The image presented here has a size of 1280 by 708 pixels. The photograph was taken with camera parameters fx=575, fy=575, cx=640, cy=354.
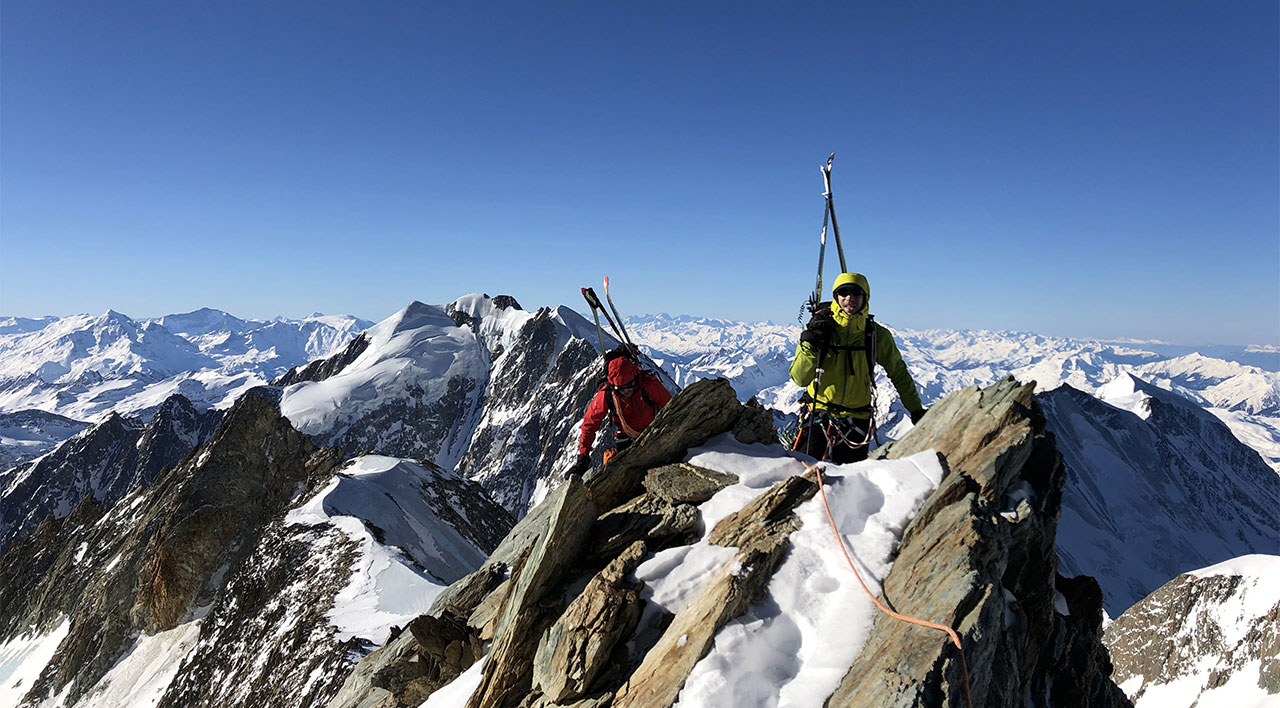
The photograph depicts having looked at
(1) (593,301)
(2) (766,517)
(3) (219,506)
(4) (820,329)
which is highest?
(1) (593,301)

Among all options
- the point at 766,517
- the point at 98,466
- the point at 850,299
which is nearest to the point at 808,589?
the point at 766,517

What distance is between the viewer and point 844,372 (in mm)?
12117

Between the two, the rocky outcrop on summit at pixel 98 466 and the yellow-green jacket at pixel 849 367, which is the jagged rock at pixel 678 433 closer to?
the yellow-green jacket at pixel 849 367

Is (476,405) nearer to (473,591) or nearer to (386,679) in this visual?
(473,591)

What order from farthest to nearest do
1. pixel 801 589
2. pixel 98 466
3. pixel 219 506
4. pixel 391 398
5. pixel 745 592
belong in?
pixel 391 398 < pixel 98 466 < pixel 219 506 < pixel 801 589 < pixel 745 592

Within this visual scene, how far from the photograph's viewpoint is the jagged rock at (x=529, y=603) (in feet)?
33.8

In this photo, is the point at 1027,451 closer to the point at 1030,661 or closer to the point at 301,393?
the point at 1030,661

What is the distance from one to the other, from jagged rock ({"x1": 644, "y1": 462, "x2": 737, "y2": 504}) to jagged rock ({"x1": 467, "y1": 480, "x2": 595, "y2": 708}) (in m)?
1.56

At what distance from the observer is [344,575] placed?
28.1 meters

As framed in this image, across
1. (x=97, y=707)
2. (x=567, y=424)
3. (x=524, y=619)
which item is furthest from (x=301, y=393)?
(x=524, y=619)

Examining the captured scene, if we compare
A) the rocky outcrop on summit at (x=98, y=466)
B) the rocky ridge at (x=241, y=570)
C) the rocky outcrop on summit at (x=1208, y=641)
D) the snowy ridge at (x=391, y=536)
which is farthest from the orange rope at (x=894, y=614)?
the rocky outcrop on summit at (x=98, y=466)

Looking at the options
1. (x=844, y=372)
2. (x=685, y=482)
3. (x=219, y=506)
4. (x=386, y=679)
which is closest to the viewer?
(x=844, y=372)

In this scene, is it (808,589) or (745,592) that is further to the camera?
(808,589)

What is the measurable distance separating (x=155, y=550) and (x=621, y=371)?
3952cm
